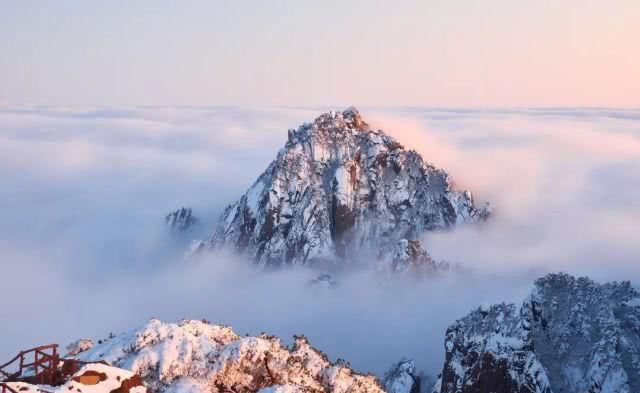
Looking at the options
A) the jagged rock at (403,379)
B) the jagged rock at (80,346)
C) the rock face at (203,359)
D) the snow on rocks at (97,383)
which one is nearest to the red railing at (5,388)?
the snow on rocks at (97,383)

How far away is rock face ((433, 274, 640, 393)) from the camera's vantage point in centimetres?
9325

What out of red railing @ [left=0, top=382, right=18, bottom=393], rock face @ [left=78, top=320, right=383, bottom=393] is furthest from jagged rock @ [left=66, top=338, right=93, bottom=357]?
red railing @ [left=0, top=382, right=18, bottom=393]

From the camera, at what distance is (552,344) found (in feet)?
331

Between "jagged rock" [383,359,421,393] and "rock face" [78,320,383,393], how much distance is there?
83.5m

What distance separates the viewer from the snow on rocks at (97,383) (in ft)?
102

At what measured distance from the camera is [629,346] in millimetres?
96750

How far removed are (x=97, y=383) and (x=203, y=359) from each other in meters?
8.69

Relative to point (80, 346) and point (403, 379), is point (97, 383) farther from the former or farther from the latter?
point (403, 379)

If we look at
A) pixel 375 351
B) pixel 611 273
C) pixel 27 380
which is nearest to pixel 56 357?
pixel 27 380

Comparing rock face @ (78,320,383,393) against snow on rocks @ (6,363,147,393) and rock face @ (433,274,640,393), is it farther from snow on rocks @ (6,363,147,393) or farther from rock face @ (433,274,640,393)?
rock face @ (433,274,640,393)

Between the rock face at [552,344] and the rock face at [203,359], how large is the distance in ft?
188

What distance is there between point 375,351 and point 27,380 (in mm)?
149333

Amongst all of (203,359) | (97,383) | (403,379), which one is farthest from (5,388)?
(403,379)

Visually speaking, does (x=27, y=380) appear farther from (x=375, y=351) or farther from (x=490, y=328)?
(x=375, y=351)
